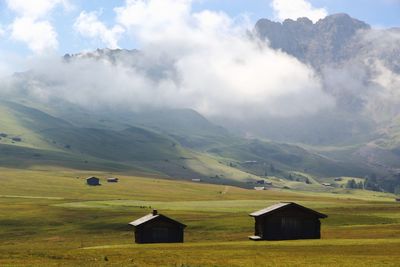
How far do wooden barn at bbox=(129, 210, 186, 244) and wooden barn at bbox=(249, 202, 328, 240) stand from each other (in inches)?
523

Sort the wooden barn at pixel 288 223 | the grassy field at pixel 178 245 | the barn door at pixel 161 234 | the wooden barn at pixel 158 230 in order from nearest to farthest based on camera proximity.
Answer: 1. the grassy field at pixel 178 245
2. the wooden barn at pixel 288 223
3. the wooden barn at pixel 158 230
4. the barn door at pixel 161 234

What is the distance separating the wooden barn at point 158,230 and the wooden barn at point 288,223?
523 inches

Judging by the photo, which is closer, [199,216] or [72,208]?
[199,216]

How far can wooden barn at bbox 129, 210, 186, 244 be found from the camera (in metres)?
99.8

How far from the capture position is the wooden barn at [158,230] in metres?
99.8

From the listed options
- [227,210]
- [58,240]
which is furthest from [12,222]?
[227,210]

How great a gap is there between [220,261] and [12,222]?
9052cm

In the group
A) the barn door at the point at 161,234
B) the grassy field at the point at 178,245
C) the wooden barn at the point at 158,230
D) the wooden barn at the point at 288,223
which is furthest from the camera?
the barn door at the point at 161,234

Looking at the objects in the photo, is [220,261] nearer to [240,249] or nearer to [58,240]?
[240,249]

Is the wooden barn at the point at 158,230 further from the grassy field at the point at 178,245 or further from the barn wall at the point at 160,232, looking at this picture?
the grassy field at the point at 178,245

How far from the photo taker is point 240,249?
229 feet

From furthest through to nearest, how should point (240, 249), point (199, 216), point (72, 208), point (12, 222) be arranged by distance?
point (72, 208) < point (199, 216) < point (12, 222) < point (240, 249)

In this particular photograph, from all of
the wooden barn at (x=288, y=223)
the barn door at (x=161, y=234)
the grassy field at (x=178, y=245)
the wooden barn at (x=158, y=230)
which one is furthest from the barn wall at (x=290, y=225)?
the barn door at (x=161, y=234)

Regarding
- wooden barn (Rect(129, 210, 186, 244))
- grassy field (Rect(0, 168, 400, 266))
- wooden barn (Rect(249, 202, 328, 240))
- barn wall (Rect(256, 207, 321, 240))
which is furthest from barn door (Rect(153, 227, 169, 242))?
barn wall (Rect(256, 207, 321, 240))
